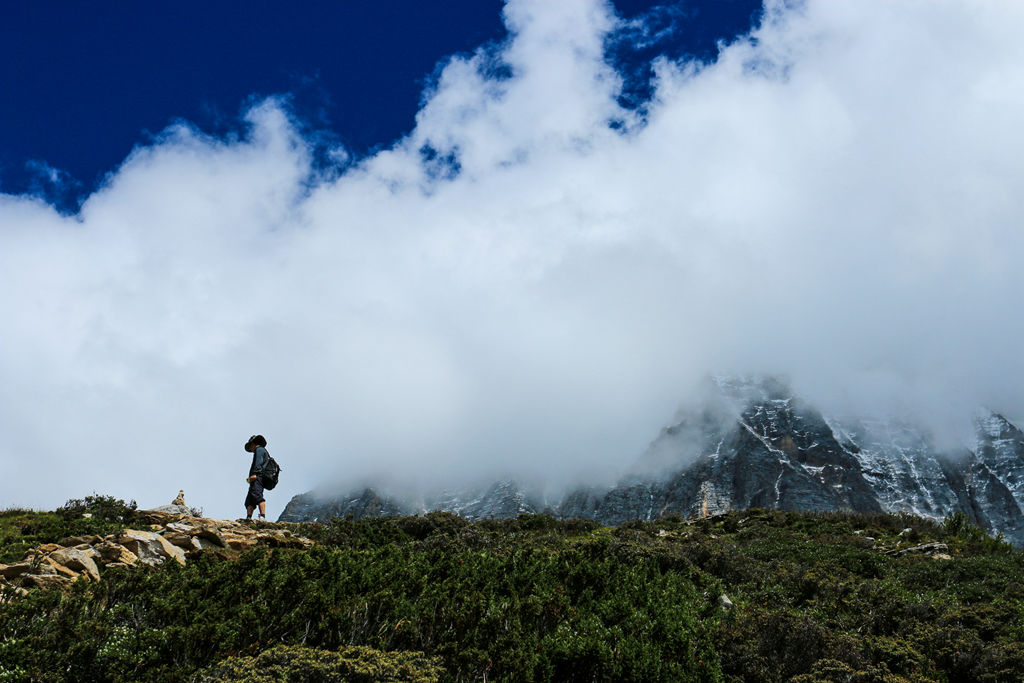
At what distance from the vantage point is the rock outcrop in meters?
7.84

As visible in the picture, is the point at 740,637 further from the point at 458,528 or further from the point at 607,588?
the point at 458,528

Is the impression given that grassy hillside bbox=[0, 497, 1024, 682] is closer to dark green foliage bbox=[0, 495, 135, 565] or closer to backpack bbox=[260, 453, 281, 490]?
dark green foliage bbox=[0, 495, 135, 565]

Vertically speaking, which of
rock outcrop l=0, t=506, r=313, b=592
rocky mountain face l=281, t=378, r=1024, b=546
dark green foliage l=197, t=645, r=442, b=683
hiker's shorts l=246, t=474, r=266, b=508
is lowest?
dark green foliage l=197, t=645, r=442, b=683

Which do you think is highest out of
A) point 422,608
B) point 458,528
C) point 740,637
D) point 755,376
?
point 755,376

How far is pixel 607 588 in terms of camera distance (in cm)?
908

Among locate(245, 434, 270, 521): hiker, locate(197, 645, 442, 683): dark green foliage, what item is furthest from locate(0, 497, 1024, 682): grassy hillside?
locate(245, 434, 270, 521): hiker

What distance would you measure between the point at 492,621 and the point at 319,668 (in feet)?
7.54

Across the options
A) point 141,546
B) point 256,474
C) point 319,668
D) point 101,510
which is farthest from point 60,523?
point 319,668

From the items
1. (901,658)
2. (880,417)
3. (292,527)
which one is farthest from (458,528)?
(880,417)

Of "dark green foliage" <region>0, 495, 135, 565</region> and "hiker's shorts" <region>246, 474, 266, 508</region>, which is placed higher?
"hiker's shorts" <region>246, 474, 266, 508</region>

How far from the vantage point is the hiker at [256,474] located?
16750 millimetres

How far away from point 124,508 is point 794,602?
1486cm

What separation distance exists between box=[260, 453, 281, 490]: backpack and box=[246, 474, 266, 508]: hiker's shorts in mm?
133

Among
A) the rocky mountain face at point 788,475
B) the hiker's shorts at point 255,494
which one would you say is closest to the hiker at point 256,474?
the hiker's shorts at point 255,494
